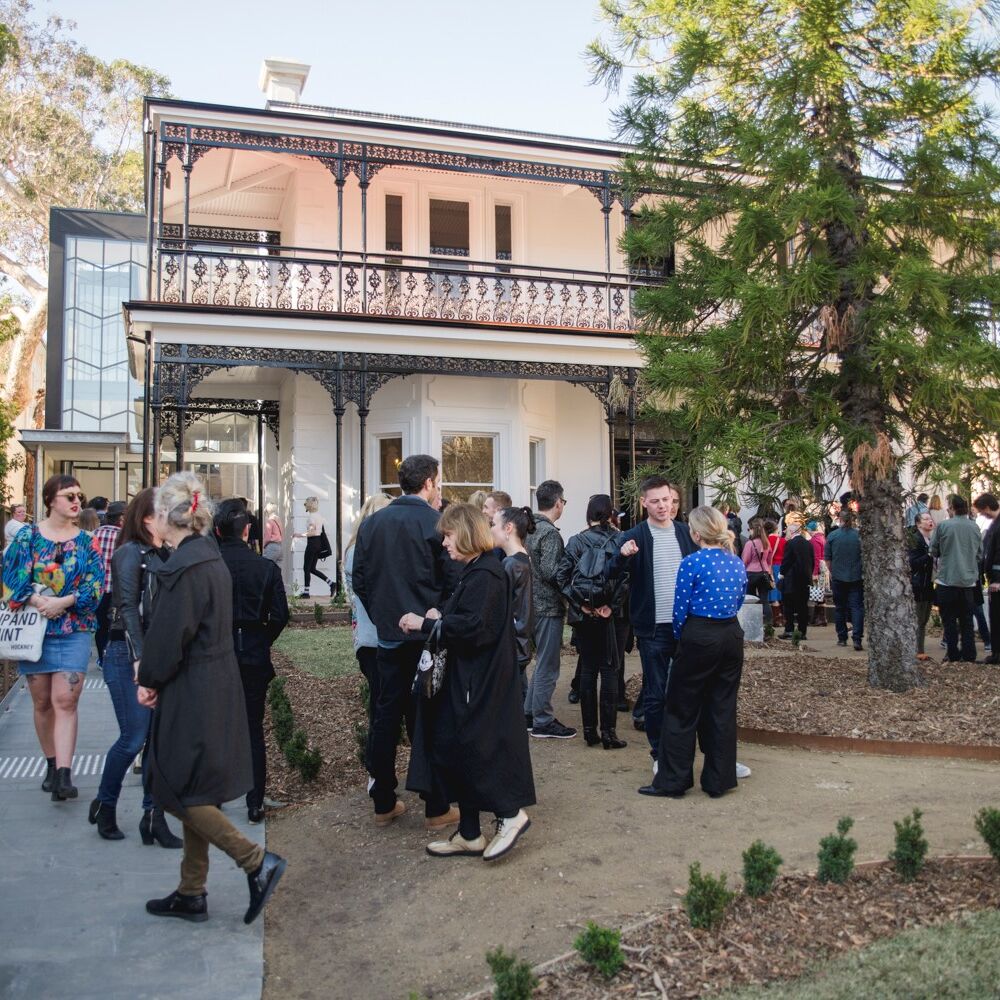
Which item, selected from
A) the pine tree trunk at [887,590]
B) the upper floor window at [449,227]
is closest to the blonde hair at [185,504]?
the pine tree trunk at [887,590]

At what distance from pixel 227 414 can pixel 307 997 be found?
19.3 m

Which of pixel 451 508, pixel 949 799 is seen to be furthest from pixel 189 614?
pixel 949 799

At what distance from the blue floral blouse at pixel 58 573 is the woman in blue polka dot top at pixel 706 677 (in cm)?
361

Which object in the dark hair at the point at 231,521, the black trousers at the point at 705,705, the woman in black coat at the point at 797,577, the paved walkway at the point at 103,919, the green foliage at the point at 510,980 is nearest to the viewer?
the green foliage at the point at 510,980

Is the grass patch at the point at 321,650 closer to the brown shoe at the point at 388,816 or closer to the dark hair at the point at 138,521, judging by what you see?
the brown shoe at the point at 388,816

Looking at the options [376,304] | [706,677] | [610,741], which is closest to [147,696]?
[706,677]

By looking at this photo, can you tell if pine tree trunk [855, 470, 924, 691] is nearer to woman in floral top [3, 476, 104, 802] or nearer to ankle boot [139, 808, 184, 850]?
ankle boot [139, 808, 184, 850]

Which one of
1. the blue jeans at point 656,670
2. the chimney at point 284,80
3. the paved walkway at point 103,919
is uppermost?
the chimney at point 284,80

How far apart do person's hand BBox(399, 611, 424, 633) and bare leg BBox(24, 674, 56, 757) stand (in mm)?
2479

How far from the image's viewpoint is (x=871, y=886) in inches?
181

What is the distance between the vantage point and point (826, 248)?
29.5 feet

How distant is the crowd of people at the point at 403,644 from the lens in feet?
14.7

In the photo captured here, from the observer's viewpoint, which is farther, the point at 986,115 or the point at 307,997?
the point at 986,115

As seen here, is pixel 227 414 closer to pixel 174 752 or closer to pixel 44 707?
pixel 44 707
